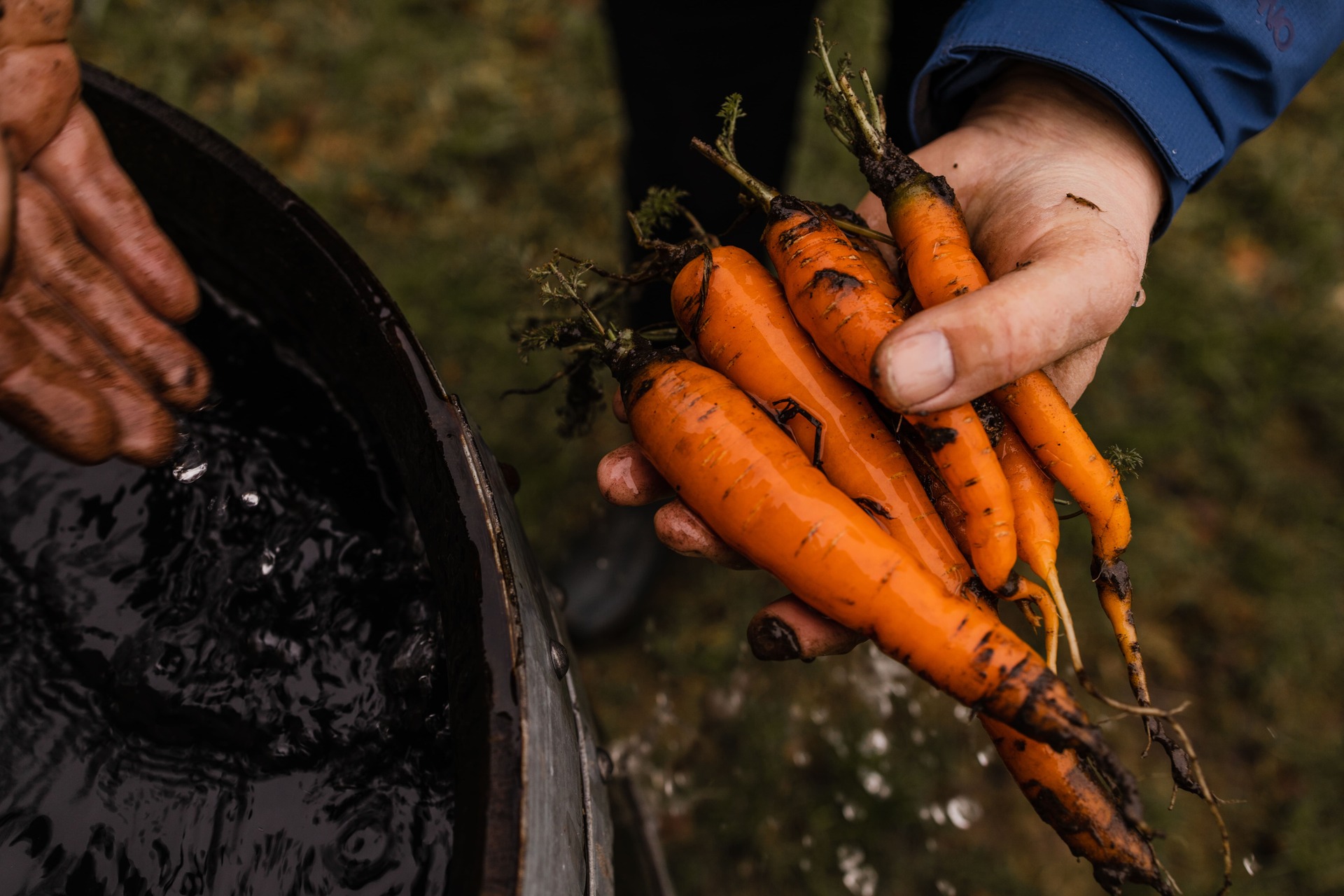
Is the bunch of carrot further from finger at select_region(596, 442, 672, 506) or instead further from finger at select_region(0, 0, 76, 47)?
finger at select_region(0, 0, 76, 47)

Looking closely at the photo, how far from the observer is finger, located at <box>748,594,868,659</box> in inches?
60.5

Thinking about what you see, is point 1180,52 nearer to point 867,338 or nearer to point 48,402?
point 867,338

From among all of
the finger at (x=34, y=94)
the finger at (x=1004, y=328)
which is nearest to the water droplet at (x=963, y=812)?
the finger at (x=1004, y=328)

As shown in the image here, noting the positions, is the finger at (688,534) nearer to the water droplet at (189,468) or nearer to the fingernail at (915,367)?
the fingernail at (915,367)

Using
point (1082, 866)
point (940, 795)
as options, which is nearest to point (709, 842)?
point (940, 795)

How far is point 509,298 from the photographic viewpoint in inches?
126

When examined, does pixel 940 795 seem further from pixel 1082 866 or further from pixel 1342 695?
pixel 1342 695

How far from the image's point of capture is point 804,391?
1715 millimetres

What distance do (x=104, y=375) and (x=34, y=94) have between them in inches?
18.9

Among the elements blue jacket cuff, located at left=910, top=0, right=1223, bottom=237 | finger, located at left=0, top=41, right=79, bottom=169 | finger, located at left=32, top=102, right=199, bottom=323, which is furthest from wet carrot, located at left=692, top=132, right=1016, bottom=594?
finger, located at left=0, top=41, right=79, bottom=169

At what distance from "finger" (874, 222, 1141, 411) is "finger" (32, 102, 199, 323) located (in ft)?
4.16

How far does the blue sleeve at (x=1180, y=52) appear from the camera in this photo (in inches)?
65.4

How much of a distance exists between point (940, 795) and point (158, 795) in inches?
84.9

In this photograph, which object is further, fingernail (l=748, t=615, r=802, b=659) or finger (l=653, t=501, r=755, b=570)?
finger (l=653, t=501, r=755, b=570)
